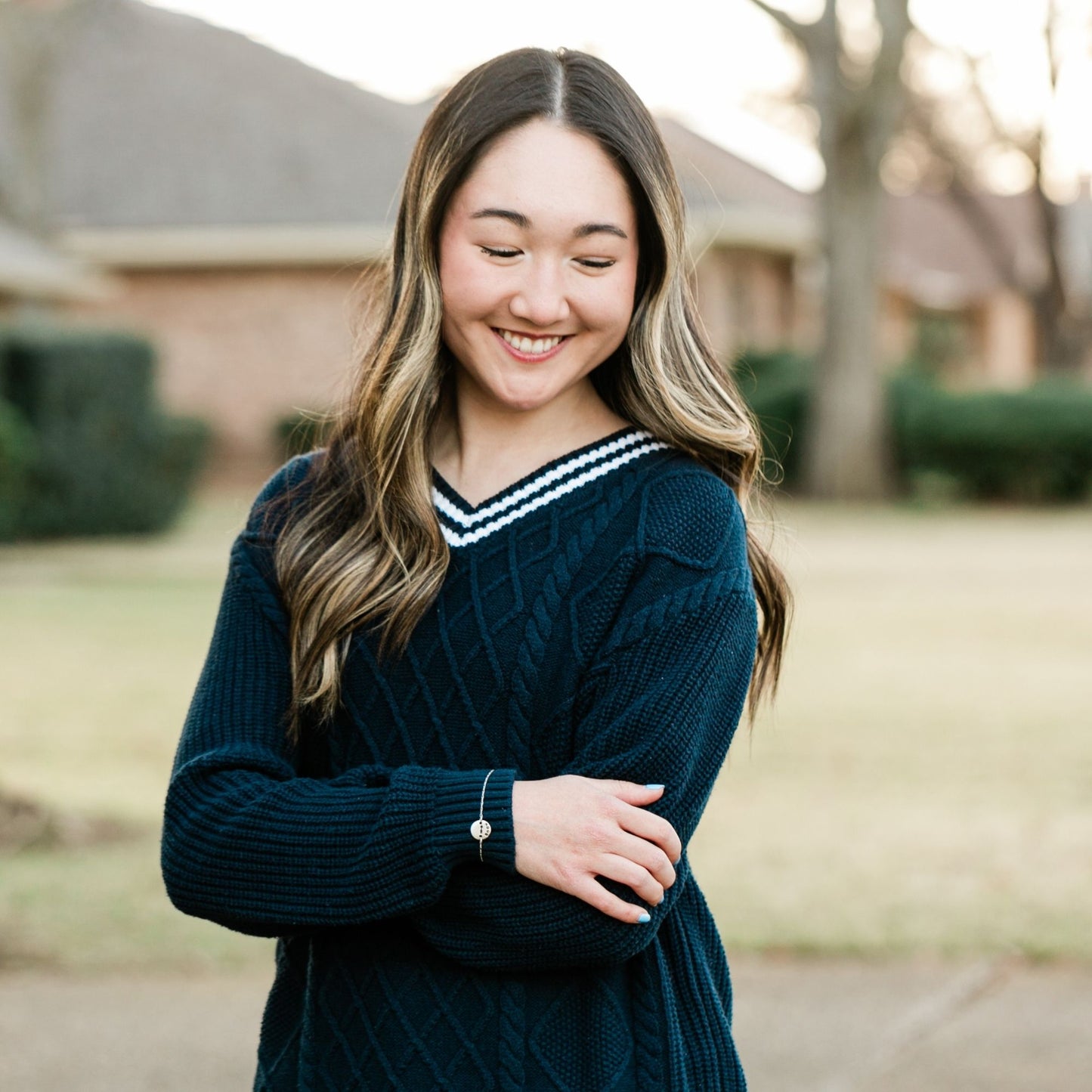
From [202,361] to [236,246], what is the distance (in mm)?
1807

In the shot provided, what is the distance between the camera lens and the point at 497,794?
1.78 m

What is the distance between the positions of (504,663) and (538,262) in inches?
18.6

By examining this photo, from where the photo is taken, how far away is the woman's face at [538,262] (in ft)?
6.25

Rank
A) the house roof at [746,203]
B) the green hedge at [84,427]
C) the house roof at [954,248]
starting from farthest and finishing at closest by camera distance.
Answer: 1. the house roof at [954,248]
2. the house roof at [746,203]
3. the green hedge at [84,427]

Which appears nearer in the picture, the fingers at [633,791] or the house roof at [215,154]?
the fingers at [633,791]

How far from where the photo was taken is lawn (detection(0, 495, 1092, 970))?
15.9ft

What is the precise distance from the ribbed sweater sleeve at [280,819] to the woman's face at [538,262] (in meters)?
0.43

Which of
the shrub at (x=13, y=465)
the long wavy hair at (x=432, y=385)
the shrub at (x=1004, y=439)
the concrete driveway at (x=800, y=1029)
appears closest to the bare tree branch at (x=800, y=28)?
the shrub at (x=1004, y=439)

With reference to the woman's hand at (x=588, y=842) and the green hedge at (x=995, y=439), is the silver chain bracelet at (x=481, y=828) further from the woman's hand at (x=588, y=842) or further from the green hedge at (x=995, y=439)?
the green hedge at (x=995, y=439)

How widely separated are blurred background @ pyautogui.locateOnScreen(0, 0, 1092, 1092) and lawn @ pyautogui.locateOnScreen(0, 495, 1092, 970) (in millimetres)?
26

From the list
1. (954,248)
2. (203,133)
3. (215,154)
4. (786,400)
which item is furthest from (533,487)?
(954,248)

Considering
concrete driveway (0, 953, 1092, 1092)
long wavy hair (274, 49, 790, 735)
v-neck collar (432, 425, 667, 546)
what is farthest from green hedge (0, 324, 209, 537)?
v-neck collar (432, 425, 667, 546)

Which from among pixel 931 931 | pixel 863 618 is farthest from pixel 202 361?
pixel 931 931

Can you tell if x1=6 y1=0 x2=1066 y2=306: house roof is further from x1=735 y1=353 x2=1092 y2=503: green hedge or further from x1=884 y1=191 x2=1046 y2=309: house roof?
x1=884 y1=191 x2=1046 y2=309: house roof
